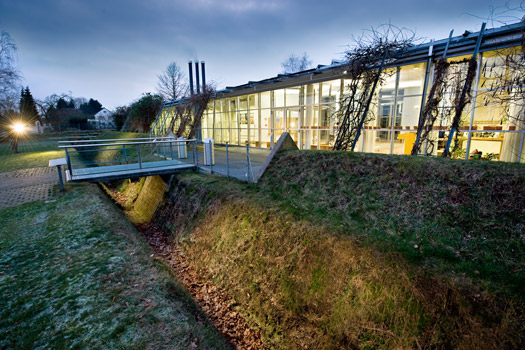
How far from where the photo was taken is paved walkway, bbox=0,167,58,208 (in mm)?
7828

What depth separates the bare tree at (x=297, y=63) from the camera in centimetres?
4859

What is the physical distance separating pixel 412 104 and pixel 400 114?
509mm

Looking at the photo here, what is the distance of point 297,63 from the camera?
49281mm

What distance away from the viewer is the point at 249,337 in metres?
4.07

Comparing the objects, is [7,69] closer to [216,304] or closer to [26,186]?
[26,186]

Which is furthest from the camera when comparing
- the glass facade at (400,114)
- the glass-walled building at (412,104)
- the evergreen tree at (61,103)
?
the evergreen tree at (61,103)

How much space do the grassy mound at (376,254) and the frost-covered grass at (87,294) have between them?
1.25 metres

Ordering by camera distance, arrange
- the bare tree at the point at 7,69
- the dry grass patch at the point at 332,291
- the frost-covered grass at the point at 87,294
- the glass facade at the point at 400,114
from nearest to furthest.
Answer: the dry grass patch at the point at 332,291
the frost-covered grass at the point at 87,294
the glass facade at the point at 400,114
the bare tree at the point at 7,69

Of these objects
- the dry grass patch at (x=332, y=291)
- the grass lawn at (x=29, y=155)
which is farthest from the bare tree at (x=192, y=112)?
the dry grass patch at (x=332, y=291)

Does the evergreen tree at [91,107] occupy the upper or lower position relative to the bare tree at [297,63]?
lower

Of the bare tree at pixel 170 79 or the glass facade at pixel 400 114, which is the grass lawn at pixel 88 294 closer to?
the glass facade at pixel 400 114

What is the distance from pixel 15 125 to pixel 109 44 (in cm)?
1760

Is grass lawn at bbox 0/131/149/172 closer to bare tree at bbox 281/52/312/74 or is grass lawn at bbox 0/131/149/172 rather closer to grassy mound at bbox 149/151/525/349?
grassy mound at bbox 149/151/525/349

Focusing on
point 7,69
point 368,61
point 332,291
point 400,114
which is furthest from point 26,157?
point 400,114
